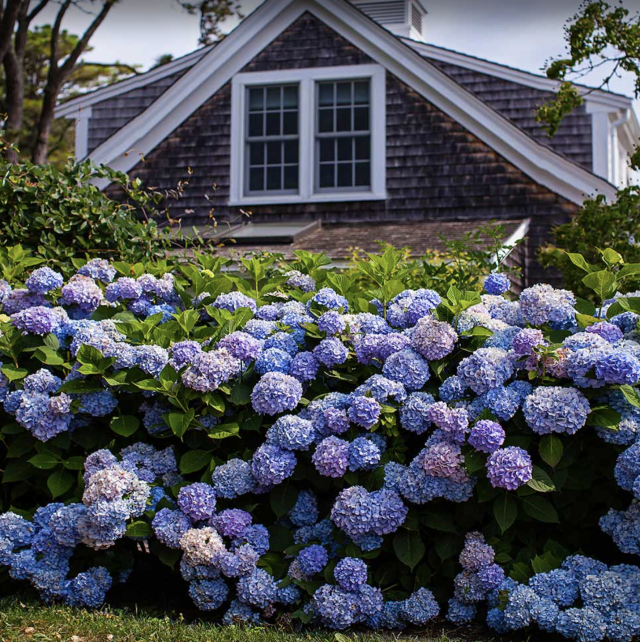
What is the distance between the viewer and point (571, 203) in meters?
11.8

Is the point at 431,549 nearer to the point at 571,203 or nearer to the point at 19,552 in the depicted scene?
the point at 19,552

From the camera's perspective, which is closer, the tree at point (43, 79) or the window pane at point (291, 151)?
the window pane at point (291, 151)

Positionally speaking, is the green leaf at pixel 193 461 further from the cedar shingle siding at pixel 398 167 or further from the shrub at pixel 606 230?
the cedar shingle siding at pixel 398 167

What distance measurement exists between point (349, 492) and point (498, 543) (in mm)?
635

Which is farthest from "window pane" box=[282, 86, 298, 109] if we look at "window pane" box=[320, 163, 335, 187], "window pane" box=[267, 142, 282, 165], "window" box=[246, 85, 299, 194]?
"window pane" box=[320, 163, 335, 187]

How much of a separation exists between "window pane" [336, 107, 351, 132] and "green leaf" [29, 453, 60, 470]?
953cm

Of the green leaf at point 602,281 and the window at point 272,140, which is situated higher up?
the window at point 272,140

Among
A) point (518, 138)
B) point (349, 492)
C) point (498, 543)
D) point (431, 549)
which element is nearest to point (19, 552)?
point (349, 492)

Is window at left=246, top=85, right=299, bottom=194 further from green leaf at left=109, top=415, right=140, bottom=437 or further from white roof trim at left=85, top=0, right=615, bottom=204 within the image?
green leaf at left=109, top=415, right=140, bottom=437

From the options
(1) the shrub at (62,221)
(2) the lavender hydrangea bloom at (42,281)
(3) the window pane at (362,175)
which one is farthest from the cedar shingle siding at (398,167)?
(2) the lavender hydrangea bloom at (42,281)

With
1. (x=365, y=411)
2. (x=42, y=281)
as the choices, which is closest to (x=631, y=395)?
(x=365, y=411)

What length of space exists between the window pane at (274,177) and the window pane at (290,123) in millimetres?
549

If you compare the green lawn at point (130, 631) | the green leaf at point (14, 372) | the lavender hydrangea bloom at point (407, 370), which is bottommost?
the green lawn at point (130, 631)

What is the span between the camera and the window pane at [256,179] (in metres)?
12.9
